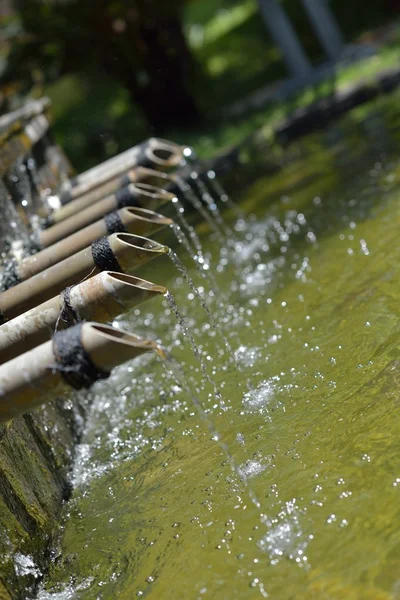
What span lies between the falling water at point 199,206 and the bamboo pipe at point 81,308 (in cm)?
376

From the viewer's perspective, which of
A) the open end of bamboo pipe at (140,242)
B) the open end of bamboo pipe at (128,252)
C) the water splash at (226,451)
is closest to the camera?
the water splash at (226,451)

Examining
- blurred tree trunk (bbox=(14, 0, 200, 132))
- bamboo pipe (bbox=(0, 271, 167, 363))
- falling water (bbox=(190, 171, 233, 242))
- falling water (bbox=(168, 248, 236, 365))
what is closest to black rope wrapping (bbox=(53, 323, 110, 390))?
bamboo pipe (bbox=(0, 271, 167, 363))

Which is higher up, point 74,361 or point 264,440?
point 74,361

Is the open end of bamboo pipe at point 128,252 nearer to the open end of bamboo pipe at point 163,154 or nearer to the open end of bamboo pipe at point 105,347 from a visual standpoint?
the open end of bamboo pipe at point 105,347

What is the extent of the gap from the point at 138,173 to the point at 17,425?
259cm

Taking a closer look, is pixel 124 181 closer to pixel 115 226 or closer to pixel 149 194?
pixel 149 194

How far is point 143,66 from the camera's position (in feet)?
48.1

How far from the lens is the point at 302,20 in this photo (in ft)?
65.7

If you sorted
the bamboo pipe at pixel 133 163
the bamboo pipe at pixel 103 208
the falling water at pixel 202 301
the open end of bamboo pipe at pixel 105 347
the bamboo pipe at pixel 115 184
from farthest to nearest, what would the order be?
the bamboo pipe at pixel 133 163
the bamboo pipe at pixel 115 184
the bamboo pipe at pixel 103 208
the falling water at pixel 202 301
the open end of bamboo pipe at pixel 105 347

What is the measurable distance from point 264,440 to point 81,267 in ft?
4.32

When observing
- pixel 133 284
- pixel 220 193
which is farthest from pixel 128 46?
pixel 133 284

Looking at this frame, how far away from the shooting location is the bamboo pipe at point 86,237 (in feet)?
16.9

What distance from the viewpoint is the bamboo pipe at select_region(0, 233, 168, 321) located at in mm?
4605

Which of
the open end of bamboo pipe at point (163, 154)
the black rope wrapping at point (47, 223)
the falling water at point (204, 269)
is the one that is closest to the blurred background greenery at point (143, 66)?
the falling water at point (204, 269)
